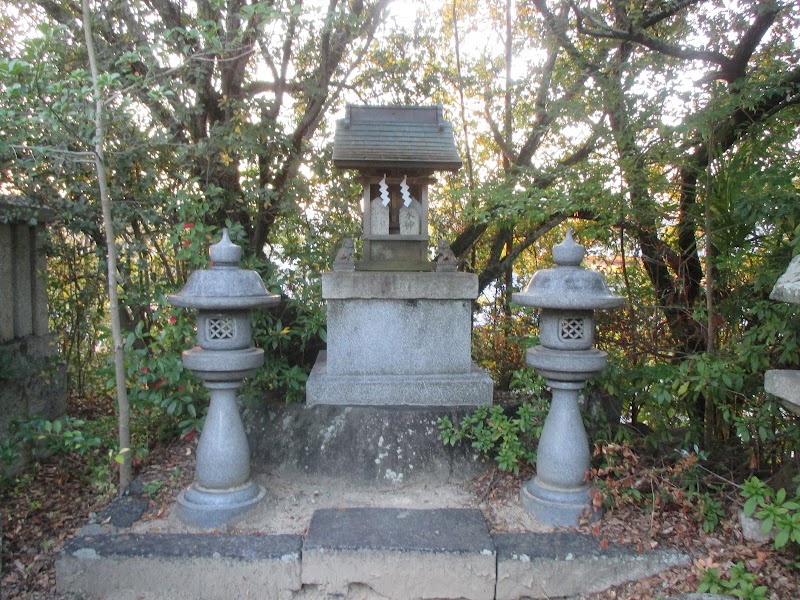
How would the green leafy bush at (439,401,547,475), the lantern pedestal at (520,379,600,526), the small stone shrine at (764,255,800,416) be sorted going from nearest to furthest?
1. the small stone shrine at (764,255,800,416)
2. the lantern pedestal at (520,379,600,526)
3. the green leafy bush at (439,401,547,475)

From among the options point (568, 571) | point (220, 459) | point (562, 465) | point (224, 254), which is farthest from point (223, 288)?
point (568, 571)

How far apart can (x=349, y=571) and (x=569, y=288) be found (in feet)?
5.91

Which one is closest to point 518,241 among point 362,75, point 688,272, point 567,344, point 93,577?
point 688,272

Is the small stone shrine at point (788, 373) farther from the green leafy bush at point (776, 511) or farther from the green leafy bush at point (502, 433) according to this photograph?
the green leafy bush at point (502, 433)

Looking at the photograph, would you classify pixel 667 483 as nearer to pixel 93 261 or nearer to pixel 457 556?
pixel 457 556

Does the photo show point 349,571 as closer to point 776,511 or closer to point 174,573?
point 174,573

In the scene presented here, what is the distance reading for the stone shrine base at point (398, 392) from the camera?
12.4ft

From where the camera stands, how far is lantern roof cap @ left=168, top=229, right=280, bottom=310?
9.25 ft

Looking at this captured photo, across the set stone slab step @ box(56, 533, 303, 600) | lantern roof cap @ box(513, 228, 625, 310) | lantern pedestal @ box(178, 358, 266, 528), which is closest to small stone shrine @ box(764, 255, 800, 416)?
lantern roof cap @ box(513, 228, 625, 310)

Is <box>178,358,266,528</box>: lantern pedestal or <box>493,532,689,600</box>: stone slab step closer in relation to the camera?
<box>493,532,689,600</box>: stone slab step

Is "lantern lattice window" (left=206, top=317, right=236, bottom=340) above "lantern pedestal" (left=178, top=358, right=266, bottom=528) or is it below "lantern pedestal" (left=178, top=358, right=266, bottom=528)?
above

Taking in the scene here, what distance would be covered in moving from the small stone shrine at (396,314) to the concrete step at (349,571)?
1.29 metres

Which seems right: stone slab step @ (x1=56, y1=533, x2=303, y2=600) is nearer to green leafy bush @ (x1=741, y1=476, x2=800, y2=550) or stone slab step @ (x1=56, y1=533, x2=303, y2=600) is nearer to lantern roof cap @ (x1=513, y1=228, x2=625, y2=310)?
lantern roof cap @ (x1=513, y1=228, x2=625, y2=310)

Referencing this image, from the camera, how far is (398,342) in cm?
391
